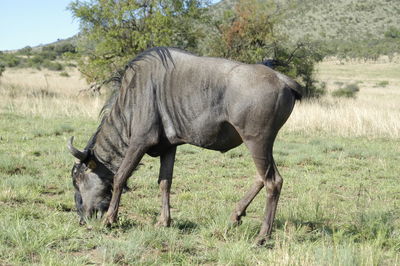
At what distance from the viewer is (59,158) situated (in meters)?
9.16

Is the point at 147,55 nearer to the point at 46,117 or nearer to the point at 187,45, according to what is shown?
the point at 46,117

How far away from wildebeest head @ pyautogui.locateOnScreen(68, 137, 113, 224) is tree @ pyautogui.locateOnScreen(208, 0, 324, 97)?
21.1 metres

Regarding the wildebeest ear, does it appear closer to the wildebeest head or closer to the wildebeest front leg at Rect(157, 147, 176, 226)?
the wildebeest head

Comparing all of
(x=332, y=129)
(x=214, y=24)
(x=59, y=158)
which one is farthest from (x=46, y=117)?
(x=214, y=24)

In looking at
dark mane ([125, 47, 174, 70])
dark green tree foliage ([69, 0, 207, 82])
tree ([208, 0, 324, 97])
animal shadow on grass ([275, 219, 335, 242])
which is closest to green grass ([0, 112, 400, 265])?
animal shadow on grass ([275, 219, 335, 242])

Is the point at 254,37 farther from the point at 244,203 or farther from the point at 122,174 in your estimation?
the point at 122,174

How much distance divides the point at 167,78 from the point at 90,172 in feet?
4.79

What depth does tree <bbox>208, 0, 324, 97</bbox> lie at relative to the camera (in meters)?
26.4

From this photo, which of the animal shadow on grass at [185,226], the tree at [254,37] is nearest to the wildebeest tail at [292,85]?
the animal shadow on grass at [185,226]

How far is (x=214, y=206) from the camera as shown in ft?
20.9

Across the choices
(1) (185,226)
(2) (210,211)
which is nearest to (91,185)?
(1) (185,226)

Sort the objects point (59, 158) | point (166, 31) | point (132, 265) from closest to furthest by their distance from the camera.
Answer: point (132, 265)
point (59, 158)
point (166, 31)

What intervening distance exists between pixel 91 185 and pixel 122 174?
58cm

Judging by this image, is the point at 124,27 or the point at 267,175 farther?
the point at 124,27
